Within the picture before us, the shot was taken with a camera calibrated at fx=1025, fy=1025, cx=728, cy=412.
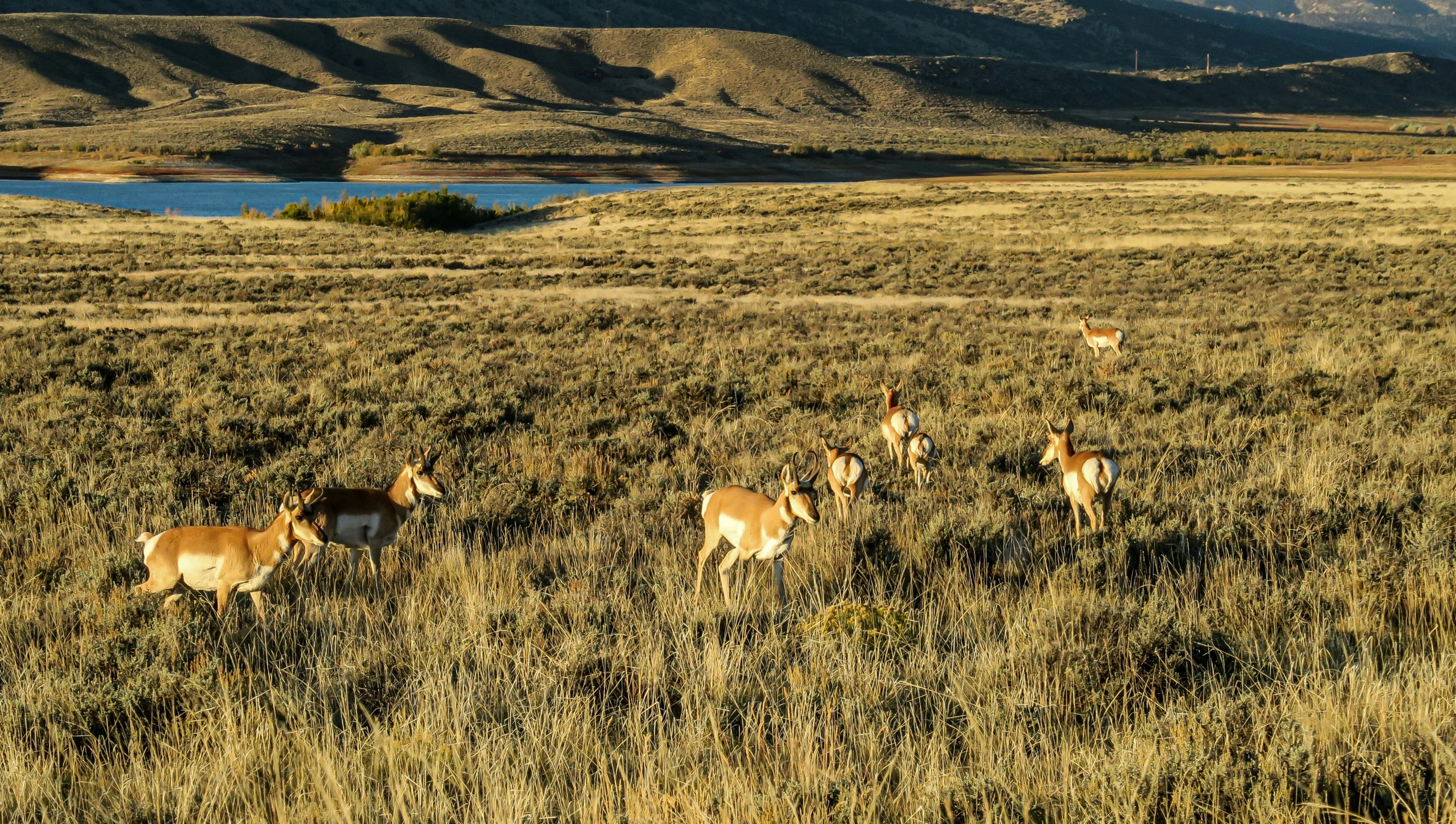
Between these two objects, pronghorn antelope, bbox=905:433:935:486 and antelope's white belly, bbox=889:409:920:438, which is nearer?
pronghorn antelope, bbox=905:433:935:486

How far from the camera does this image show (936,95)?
533ft

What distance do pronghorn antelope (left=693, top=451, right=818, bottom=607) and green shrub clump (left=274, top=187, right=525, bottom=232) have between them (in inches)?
1944

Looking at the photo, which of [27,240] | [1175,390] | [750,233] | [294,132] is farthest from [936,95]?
→ [1175,390]

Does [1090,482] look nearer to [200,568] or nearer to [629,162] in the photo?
[200,568]

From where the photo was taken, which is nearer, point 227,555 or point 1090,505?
point 227,555

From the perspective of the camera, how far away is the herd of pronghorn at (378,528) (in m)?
4.85

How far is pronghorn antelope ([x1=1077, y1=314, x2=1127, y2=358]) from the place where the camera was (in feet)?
49.2

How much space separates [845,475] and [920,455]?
1634 millimetres

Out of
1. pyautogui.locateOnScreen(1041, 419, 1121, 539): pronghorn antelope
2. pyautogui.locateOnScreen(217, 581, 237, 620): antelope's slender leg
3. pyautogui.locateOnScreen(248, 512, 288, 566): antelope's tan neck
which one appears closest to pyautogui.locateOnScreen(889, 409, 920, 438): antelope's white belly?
pyautogui.locateOnScreen(1041, 419, 1121, 539): pronghorn antelope

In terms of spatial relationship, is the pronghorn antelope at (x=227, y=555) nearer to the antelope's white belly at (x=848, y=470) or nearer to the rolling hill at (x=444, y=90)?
the antelope's white belly at (x=848, y=470)

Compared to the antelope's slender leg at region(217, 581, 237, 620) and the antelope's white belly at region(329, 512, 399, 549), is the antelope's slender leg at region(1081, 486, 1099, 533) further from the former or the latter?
the antelope's slender leg at region(217, 581, 237, 620)

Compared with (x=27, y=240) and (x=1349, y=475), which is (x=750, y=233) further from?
(x=1349, y=475)

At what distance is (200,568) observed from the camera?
5.01 meters

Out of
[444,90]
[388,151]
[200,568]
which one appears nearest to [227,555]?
[200,568]
